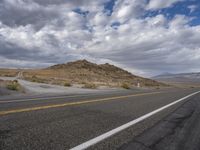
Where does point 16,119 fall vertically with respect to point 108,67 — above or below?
below

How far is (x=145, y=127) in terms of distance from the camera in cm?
584

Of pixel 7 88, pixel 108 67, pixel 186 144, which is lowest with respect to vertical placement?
pixel 186 144

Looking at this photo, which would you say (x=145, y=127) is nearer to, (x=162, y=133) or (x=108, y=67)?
(x=162, y=133)

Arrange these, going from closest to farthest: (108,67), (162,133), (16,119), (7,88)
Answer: (162,133)
(16,119)
(7,88)
(108,67)

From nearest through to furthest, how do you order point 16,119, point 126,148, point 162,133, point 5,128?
point 126,148 < point 5,128 < point 162,133 < point 16,119

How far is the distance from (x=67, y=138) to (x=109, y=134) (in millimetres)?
954

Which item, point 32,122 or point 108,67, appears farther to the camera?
point 108,67

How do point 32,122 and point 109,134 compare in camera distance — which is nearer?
point 109,134

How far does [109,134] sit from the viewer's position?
4.89 metres

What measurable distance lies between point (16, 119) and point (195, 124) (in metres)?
4.89

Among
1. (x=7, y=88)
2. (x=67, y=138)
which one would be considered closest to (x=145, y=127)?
(x=67, y=138)

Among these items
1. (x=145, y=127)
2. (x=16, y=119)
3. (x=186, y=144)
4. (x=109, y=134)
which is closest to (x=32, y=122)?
(x=16, y=119)

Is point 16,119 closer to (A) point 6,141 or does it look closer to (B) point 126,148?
(A) point 6,141

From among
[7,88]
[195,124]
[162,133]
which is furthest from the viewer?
[7,88]
